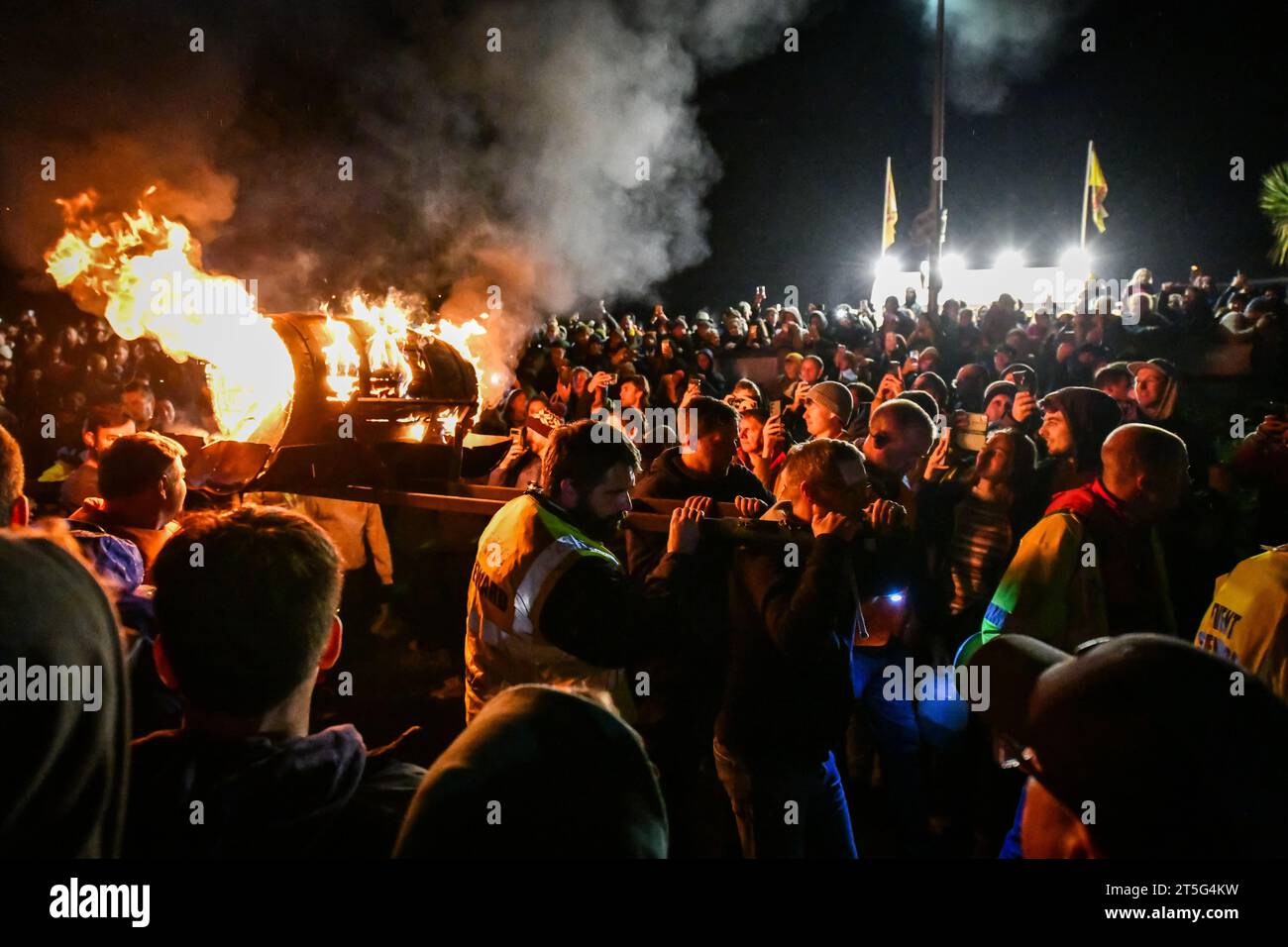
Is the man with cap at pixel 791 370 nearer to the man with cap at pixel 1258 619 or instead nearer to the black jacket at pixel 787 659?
the black jacket at pixel 787 659

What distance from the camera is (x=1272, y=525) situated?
4.68 m

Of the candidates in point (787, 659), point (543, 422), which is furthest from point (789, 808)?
point (543, 422)

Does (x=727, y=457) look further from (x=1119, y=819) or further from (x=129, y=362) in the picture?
(x=129, y=362)

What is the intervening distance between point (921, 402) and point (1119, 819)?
5.09 metres

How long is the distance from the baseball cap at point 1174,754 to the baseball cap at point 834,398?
4742mm

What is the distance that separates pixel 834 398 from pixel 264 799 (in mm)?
5059

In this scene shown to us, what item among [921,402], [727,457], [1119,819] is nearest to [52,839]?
[1119,819]

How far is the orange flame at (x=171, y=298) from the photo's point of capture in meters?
6.69

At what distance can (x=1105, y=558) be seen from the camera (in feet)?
11.3

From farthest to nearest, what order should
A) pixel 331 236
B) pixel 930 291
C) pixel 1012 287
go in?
pixel 1012 287 → pixel 930 291 → pixel 331 236

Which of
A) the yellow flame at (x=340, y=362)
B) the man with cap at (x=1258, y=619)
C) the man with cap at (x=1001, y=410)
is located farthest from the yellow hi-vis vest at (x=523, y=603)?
the man with cap at (x=1001, y=410)
